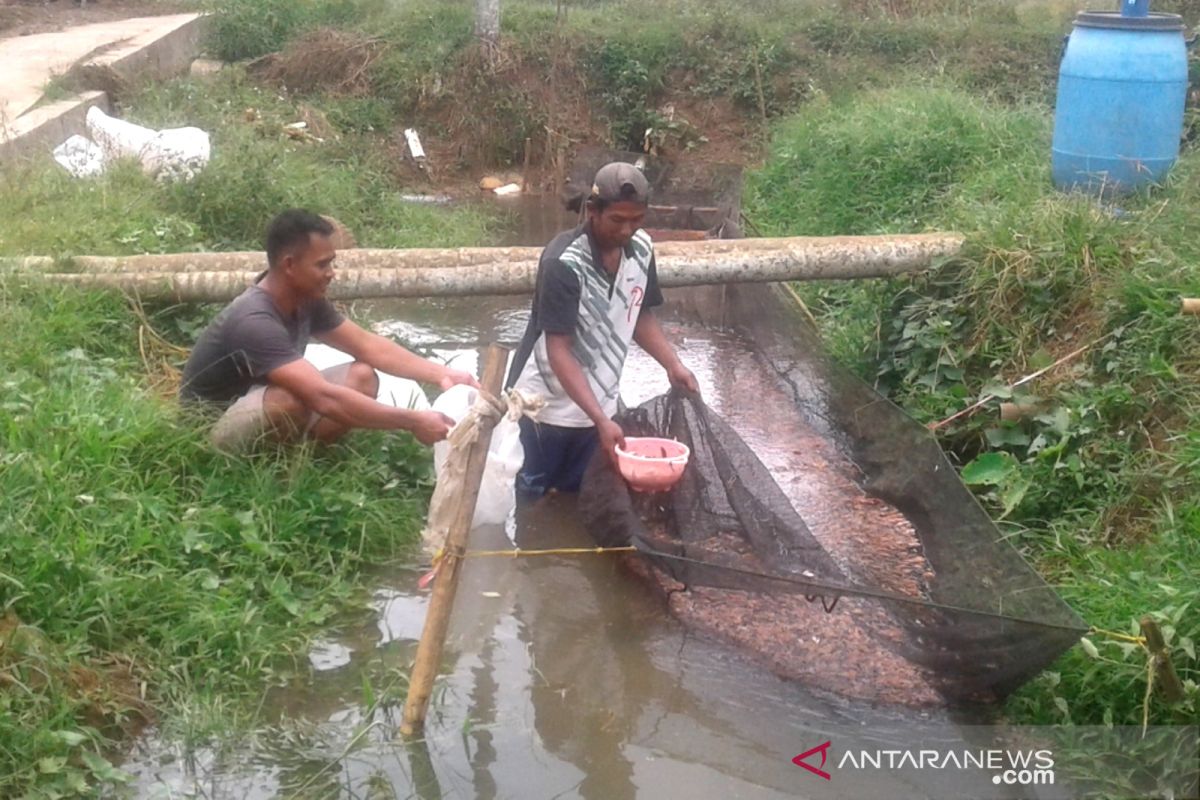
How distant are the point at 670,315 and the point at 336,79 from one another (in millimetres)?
6935

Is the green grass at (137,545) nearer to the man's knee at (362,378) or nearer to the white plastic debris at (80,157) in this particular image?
the man's knee at (362,378)

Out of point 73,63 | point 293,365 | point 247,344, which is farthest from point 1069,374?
point 73,63

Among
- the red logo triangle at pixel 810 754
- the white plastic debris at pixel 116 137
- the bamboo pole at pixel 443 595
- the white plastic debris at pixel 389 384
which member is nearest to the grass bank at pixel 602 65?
the white plastic debris at pixel 116 137

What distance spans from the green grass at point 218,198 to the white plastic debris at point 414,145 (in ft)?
3.18

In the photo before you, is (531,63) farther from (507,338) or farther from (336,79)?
(507,338)

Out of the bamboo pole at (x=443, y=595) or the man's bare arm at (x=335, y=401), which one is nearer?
the bamboo pole at (x=443, y=595)

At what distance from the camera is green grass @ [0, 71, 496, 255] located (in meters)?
6.36

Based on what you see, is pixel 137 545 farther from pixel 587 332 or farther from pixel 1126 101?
pixel 1126 101

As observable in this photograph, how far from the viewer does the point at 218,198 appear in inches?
289

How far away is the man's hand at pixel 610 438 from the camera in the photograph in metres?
4.21

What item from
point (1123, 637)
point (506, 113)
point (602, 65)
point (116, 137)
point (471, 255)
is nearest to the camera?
point (1123, 637)

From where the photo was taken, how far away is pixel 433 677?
330cm

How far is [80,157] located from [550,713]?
5998 mm

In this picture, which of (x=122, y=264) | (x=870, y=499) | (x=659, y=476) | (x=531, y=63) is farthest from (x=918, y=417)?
(x=531, y=63)
